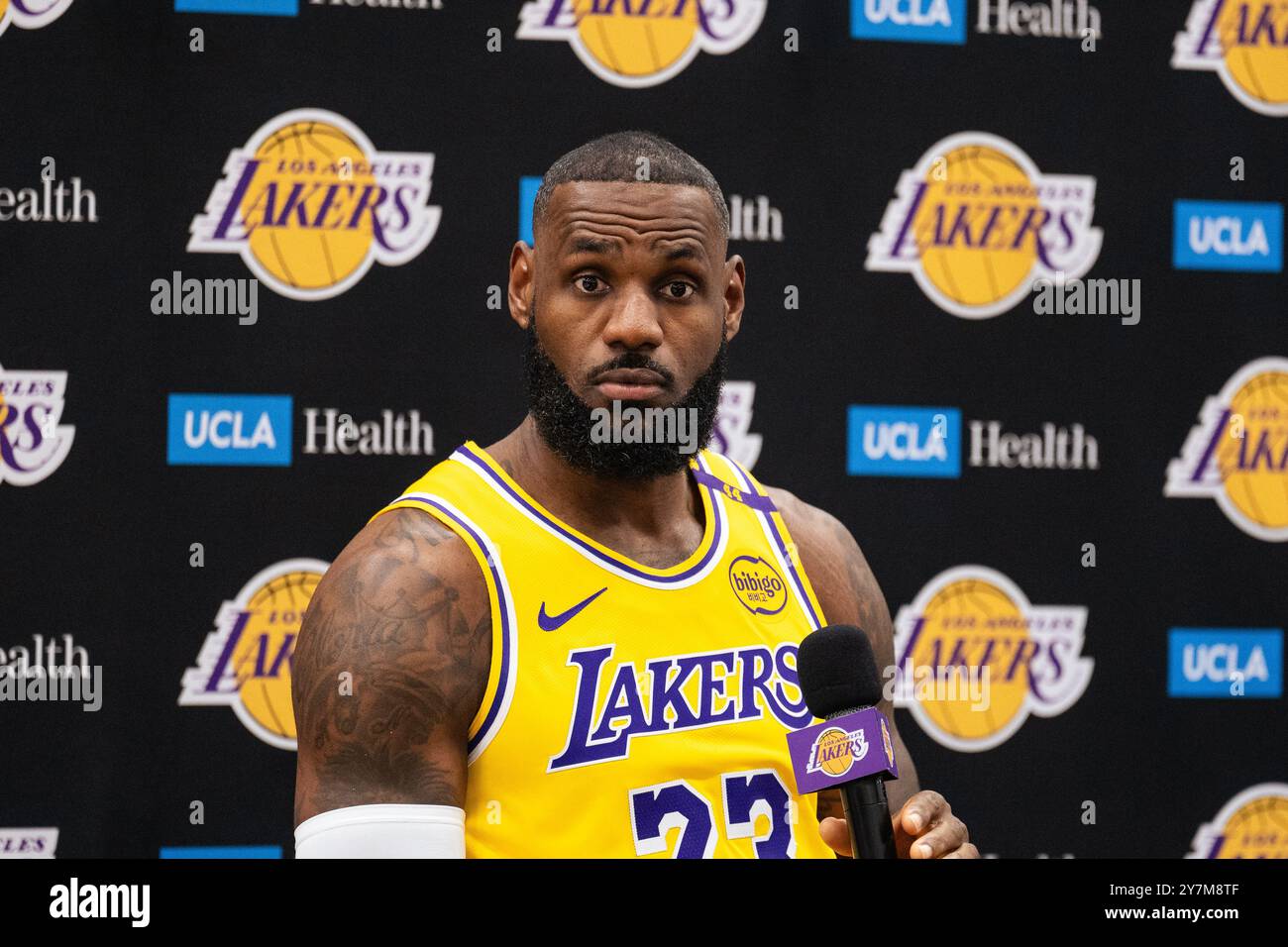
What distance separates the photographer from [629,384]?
1.82 meters

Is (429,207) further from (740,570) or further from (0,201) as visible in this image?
(740,570)

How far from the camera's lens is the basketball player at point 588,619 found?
1.59 meters

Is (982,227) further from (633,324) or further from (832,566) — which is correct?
(633,324)

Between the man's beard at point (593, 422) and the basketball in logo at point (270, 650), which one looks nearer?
the man's beard at point (593, 422)

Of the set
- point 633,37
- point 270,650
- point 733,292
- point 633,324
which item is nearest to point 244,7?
point 633,37

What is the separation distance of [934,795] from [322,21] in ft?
7.65

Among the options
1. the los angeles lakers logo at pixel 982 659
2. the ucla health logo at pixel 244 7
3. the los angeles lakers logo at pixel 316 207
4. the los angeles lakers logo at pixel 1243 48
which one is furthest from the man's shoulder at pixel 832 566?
the los angeles lakers logo at pixel 1243 48

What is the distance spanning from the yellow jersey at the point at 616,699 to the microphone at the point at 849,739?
348mm

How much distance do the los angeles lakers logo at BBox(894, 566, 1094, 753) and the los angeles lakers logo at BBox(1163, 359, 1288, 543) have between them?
48 centimetres

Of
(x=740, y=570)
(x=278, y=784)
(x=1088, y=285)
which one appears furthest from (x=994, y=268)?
(x=278, y=784)

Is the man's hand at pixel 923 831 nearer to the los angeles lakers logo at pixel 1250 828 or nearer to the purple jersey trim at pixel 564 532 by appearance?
the purple jersey trim at pixel 564 532

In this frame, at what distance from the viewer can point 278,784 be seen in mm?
2975

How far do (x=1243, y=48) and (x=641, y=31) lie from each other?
5.20 ft
